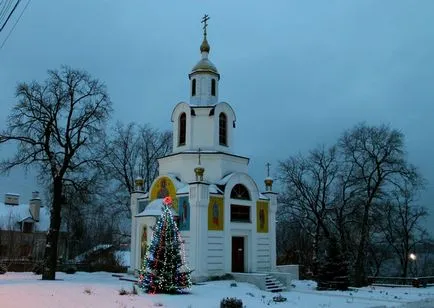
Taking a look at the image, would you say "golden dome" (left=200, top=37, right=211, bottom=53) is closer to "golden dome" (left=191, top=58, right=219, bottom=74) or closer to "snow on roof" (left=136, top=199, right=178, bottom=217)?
"golden dome" (left=191, top=58, right=219, bottom=74)

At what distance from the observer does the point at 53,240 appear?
2386 cm

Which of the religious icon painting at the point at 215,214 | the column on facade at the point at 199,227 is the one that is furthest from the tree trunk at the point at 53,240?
the religious icon painting at the point at 215,214

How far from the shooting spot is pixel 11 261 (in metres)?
34.9

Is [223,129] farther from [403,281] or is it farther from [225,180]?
[403,281]

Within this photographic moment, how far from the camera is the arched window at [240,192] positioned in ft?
89.3

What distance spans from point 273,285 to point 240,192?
5.63 metres

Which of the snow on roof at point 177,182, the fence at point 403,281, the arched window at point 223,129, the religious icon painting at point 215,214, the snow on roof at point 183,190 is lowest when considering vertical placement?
the fence at point 403,281

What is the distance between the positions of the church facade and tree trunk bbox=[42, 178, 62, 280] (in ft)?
14.4

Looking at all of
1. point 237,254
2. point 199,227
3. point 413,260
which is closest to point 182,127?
point 199,227

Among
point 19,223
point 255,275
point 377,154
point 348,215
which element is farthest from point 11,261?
point 377,154

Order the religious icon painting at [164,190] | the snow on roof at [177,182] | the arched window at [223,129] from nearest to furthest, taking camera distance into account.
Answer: the religious icon painting at [164,190] < the snow on roof at [177,182] < the arched window at [223,129]

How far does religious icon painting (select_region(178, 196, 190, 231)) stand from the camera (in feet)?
83.9

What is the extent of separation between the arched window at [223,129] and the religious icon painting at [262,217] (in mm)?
4471

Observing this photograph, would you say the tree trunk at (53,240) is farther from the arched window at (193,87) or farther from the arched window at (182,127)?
the arched window at (193,87)
